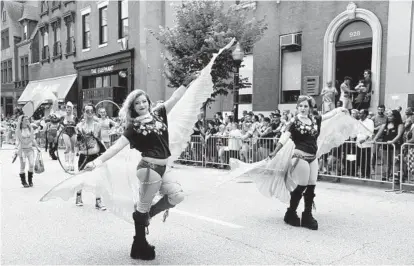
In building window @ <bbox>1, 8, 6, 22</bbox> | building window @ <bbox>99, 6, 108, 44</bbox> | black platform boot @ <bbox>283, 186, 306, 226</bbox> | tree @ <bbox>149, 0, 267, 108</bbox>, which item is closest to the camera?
black platform boot @ <bbox>283, 186, 306, 226</bbox>

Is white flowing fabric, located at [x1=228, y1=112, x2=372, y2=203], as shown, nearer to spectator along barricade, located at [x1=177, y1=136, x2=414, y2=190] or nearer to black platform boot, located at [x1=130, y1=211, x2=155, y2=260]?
black platform boot, located at [x1=130, y1=211, x2=155, y2=260]

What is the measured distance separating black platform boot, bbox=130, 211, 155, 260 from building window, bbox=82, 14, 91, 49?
78.2 feet

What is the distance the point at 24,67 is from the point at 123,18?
1739 centimetres

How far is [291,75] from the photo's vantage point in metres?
15.6

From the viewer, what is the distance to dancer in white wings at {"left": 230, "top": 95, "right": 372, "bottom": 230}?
5461mm

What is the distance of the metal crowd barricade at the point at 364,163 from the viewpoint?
8.88 meters

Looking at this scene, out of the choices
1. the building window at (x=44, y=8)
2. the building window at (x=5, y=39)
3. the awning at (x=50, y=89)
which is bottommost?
the awning at (x=50, y=89)

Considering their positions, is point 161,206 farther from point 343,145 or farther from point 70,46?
point 70,46

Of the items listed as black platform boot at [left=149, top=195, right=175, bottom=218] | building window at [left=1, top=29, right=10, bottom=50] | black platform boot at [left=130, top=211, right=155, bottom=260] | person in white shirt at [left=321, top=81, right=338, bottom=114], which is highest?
building window at [left=1, top=29, right=10, bottom=50]

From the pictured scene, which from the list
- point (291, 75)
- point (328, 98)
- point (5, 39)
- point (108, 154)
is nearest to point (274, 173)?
point (108, 154)

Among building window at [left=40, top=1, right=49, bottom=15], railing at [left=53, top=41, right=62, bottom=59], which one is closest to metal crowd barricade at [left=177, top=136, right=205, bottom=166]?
railing at [left=53, top=41, right=62, bottom=59]

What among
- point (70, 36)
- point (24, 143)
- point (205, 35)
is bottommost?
point (24, 143)

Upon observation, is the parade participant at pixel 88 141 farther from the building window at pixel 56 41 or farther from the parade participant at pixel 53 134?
the building window at pixel 56 41

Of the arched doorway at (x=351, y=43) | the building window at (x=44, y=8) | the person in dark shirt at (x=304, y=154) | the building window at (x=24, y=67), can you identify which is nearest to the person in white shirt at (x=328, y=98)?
the arched doorway at (x=351, y=43)
